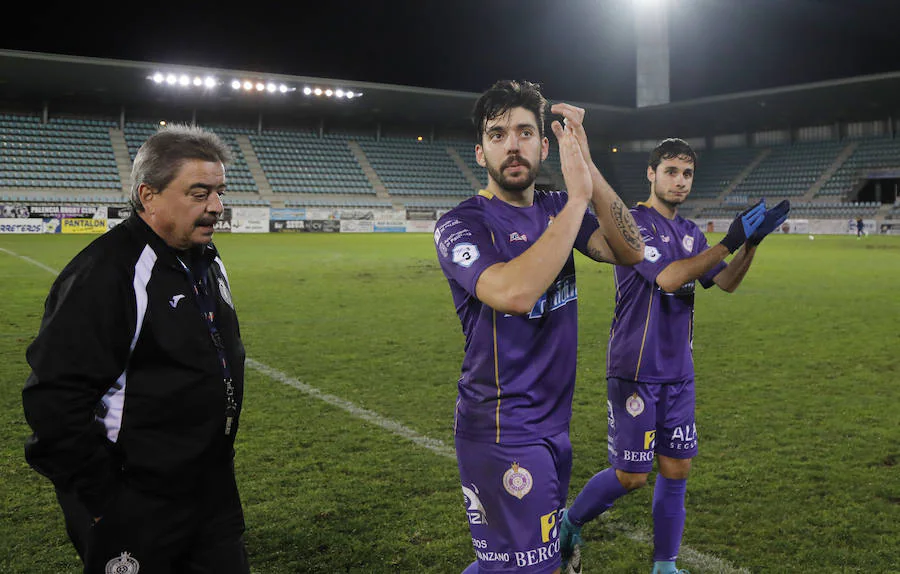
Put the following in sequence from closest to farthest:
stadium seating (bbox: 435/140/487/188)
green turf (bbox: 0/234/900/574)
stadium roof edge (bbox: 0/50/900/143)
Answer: green turf (bbox: 0/234/900/574) < stadium roof edge (bbox: 0/50/900/143) < stadium seating (bbox: 435/140/487/188)

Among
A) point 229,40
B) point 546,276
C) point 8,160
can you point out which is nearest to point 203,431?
point 546,276

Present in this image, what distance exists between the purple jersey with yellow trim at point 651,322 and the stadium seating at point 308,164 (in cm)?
4341

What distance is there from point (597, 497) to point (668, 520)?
1.16 ft

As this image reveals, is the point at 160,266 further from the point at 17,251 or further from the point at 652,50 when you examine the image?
the point at 652,50

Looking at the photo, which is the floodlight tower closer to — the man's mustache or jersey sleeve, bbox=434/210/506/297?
the man's mustache

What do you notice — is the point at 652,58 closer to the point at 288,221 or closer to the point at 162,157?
the point at 288,221

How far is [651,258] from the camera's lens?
3637mm

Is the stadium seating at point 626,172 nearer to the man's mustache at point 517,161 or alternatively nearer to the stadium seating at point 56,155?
the stadium seating at point 56,155

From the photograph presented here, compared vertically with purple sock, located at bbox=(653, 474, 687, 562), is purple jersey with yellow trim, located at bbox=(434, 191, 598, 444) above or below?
above

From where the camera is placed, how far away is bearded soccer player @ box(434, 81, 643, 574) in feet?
8.04

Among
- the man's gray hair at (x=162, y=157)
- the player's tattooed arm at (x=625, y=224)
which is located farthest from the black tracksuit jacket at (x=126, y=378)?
the player's tattooed arm at (x=625, y=224)

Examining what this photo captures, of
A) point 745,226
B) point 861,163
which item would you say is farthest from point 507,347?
point 861,163

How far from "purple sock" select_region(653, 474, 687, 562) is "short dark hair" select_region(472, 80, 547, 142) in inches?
78.9

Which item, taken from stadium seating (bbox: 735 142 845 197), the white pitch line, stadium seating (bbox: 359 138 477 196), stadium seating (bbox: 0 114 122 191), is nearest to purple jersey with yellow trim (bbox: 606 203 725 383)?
the white pitch line
